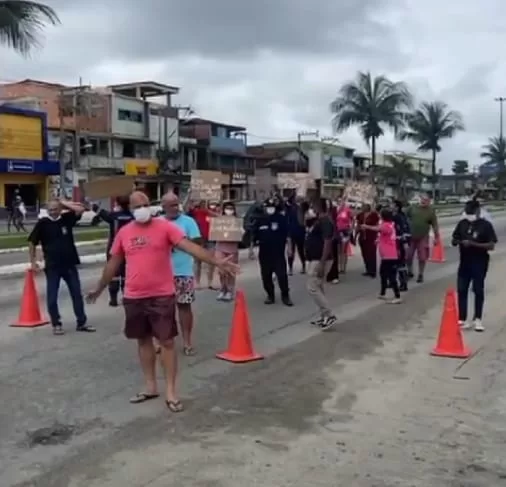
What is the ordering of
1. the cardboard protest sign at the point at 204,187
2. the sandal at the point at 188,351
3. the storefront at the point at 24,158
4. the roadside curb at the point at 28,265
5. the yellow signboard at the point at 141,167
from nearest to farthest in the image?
the sandal at the point at 188,351 → the cardboard protest sign at the point at 204,187 → the roadside curb at the point at 28,265 → the storefront at the point at 24,158 → the yellow signboard at the point at 141,167

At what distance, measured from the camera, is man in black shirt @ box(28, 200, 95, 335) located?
392 inches

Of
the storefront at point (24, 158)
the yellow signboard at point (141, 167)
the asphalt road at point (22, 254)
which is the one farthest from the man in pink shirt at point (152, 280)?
the yellow signboard at point (141, 167)

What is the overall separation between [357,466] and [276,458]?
0.53 meters

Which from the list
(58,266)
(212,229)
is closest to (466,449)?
(58,266)

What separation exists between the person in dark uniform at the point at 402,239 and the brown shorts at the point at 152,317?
7434 millimetres

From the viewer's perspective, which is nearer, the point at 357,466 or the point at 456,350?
the point at 357,466

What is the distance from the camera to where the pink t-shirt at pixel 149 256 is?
6.66 m

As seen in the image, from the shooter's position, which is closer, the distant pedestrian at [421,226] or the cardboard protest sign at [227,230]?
the cardboard protest sign at [227,230]

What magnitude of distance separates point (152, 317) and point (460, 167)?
151 m

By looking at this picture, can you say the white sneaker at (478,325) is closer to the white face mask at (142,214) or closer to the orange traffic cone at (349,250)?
the white face mask at (142,214)

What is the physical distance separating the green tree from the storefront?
108 meters

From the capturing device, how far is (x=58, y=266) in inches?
394

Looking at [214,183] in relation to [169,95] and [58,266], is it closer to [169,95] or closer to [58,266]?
[58,266]

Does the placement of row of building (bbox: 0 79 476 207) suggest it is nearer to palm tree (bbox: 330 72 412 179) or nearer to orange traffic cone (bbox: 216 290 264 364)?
palm tree (bbox: 330 72 412 179)
